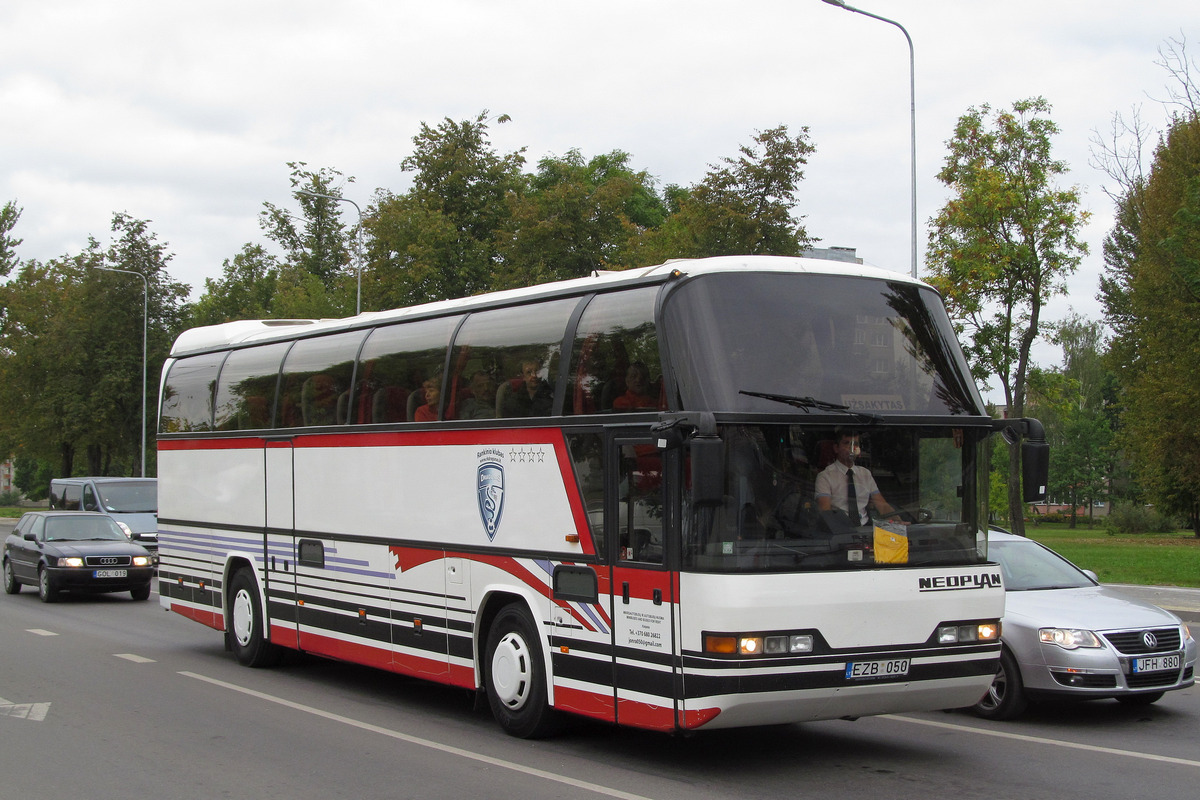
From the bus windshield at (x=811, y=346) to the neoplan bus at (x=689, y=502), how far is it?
17mm

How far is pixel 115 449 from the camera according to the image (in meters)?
58.9

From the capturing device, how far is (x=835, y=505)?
7777 millimetres

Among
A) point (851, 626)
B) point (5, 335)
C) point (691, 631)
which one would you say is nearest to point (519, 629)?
point (691, 631)

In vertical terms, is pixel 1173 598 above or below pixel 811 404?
below

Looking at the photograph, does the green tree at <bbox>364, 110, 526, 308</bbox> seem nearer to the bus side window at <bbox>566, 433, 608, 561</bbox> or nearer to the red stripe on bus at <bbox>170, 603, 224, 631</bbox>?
the red stripe on bus at <bbox>170, 603, 224, 631</bbox>

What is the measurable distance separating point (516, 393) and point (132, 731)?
4.14m

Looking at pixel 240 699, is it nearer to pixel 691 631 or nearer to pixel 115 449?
pixel 691 631

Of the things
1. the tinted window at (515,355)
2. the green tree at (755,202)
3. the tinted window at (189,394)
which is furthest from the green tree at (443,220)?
the tinted window at (515,355)

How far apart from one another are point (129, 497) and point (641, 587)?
77.0 feet

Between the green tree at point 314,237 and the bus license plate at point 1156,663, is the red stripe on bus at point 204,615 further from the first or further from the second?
the green tree at point 314,237

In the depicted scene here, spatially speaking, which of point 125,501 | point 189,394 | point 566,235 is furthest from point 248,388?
point 566,235

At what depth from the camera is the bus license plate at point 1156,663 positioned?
9.68 meters

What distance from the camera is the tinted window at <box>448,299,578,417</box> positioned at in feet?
30.4

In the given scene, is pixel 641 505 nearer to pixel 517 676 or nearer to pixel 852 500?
pixel 852 500
